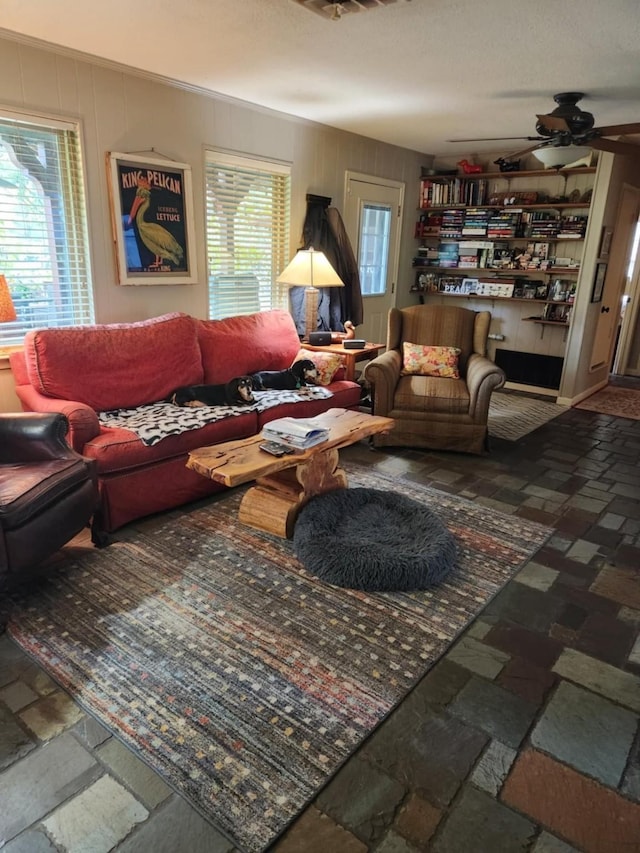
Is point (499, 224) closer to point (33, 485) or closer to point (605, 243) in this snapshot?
point (605, 243)

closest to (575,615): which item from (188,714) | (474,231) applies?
(188,714)

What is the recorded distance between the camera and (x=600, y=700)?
1810mm

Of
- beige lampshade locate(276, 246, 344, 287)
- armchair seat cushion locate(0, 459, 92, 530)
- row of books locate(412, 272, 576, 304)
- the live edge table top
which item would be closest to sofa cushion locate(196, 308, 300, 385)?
beige lampshade locate(276, 246, 344, 287)

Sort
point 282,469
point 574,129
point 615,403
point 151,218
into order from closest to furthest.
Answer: point 282,469 → point 574,129 → point 151,218 → point 615,403

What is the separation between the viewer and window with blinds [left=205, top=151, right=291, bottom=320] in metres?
4.15

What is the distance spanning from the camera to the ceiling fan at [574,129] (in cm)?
322

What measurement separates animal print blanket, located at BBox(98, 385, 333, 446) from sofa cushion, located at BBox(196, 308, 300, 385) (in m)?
0.34

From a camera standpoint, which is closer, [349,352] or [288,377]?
[288,377]

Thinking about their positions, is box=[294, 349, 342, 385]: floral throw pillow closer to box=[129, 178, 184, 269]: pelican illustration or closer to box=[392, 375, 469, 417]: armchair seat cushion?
box=[392, 375, 469, 417]: armchair seat cushion

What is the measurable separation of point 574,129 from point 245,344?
2.41m

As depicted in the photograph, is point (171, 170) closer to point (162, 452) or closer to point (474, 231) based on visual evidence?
point (162, 452)

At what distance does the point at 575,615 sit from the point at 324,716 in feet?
3.71

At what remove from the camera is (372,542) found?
2484 millimetres

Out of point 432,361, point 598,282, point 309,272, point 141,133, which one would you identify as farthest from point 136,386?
point 598,282
